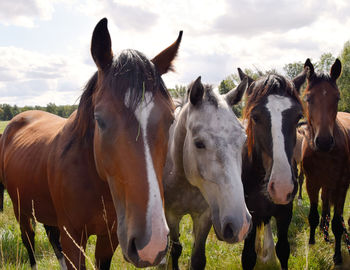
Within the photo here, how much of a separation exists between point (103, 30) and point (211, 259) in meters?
3.59

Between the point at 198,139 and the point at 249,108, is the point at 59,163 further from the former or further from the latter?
the point at 249,108

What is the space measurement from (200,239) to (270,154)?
1.31 meters

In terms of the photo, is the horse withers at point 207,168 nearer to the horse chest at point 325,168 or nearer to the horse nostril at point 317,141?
the horse nostril at point 317,141

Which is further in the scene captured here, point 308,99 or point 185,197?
point 308,99

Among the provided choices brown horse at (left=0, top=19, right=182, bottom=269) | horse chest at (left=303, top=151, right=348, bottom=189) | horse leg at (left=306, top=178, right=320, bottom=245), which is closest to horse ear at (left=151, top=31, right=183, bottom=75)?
brown horse at (left=0, top=19, right=182, bottom=269)

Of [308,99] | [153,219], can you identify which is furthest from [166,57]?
[308,99]

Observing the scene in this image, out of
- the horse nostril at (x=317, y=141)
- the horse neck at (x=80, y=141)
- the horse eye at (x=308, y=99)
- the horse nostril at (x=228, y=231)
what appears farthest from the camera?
the horse eye at (x=308, y=99)

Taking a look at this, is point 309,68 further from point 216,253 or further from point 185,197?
point 216,253

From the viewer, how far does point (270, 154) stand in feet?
9.78

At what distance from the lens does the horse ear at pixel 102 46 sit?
1906mm

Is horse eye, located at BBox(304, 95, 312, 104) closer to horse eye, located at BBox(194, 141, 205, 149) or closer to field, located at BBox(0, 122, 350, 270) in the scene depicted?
field, located at BBox(0, 122, 350, 270)

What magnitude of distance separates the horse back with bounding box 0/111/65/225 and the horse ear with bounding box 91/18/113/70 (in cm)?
127

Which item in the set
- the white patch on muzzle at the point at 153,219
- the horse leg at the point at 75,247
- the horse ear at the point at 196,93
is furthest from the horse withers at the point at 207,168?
the horse leg at the point at 75,247

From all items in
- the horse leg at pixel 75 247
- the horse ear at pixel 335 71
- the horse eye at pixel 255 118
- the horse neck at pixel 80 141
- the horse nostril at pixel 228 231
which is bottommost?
the horse leg at pixel 75 247
